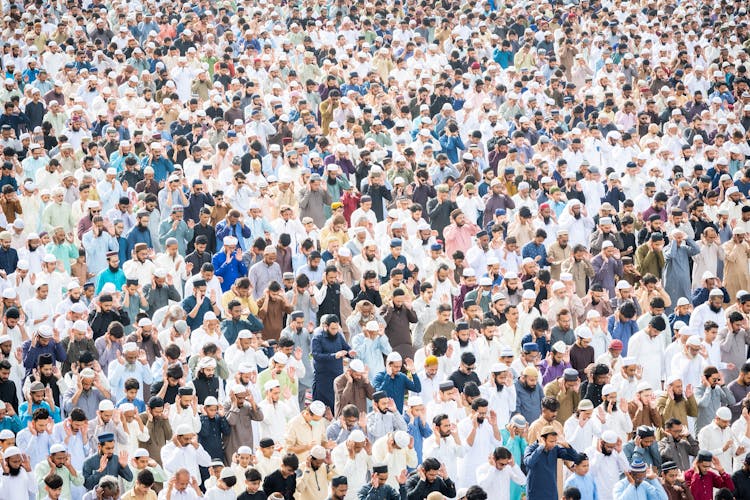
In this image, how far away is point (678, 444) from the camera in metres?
13.5

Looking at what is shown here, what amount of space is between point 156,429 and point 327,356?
214cm

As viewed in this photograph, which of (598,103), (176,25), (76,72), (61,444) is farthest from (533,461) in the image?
(176,25)

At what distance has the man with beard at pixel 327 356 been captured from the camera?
14922 millimetres

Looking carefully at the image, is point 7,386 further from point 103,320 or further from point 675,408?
point 675,408

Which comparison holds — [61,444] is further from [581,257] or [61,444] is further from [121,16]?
[121,16]

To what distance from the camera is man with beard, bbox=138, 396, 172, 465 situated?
1359 centimetres

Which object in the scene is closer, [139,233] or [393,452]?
[393,452]

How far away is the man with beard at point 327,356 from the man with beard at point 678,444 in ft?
11.3

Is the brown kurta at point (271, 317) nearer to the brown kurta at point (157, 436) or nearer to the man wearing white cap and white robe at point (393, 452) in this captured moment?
the brown kurta at point (157, 436)

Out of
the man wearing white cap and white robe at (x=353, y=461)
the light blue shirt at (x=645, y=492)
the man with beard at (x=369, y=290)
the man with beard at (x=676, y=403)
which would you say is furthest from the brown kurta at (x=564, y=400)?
the man with beard at (x=369, y=290)

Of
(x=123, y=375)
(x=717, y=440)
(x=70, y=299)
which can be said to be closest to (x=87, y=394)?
(x=123, y=375)

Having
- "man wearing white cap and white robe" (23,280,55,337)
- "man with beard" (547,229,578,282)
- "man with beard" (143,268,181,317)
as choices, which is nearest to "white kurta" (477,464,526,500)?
"man with beard" (547,229,578,282)

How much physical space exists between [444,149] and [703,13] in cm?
1029

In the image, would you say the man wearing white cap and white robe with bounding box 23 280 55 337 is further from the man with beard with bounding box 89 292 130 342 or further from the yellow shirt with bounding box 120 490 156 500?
the yellow shirt with bounding box 120 490 156 500
